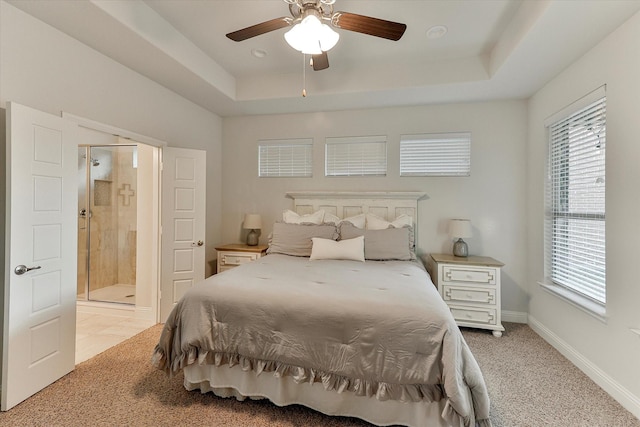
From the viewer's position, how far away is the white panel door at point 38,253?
1.91 m

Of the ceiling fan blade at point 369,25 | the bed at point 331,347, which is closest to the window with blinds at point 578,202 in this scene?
the bed at point 331,347

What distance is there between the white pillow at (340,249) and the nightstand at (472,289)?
93 centimetres

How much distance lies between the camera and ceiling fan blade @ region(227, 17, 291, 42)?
6.17ft

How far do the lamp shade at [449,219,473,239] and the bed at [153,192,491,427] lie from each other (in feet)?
4.24

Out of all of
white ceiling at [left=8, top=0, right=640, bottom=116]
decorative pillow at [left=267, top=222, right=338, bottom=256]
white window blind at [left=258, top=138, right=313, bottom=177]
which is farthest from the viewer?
white window blind at [left=258, top=138, right=313, bottom=177]

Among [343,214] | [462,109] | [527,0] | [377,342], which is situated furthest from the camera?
[343,214]

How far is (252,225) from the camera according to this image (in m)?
4.10

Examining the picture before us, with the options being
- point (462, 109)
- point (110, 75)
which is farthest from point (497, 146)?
point (110, 75)

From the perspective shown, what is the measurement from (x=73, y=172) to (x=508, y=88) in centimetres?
433

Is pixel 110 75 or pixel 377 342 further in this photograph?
pixel 110 75

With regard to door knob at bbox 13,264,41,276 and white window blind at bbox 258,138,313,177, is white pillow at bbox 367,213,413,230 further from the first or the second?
door knob at bbox 13,264,41,276

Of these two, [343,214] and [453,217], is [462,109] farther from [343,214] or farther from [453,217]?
[343,214]

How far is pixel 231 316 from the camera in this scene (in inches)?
76.6

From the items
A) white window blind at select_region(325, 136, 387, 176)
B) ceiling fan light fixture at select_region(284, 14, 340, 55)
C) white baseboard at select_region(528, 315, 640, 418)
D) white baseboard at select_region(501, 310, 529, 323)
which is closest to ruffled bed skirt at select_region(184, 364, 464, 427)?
white baseboard at select_region(528, 315, 640, 418)
